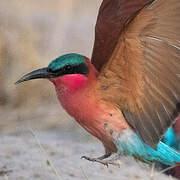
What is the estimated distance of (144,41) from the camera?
2102mm

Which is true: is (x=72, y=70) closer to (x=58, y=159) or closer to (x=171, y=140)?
(x=171, y=140)

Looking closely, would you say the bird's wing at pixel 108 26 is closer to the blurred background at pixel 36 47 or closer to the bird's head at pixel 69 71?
the bird's head at pixel 69 71

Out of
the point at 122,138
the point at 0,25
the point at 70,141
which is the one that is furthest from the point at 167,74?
the point at 0,25

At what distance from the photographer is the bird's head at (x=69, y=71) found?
216cm

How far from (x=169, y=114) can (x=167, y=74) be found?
148mm

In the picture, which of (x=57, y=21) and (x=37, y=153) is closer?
(x=37, y=153)

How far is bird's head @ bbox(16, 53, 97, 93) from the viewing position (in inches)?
85.1

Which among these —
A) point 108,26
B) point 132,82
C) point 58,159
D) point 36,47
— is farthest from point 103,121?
point 36,47

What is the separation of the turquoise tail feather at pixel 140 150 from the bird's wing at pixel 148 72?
1.4 inches

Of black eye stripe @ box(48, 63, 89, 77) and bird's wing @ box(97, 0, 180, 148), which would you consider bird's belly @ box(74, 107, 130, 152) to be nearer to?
bird's wing @ box(97, 0, 180, 148)

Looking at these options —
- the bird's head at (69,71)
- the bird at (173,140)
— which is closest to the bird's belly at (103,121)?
the bird's head at (69,71)

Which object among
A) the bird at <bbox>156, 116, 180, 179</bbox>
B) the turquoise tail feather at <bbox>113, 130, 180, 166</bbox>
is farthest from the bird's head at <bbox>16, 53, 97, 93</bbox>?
the bird at <bbox>156, 116, 180, 179</bbox>

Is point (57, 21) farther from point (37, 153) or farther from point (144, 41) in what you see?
point (144, 41)

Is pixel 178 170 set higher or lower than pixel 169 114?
lower
